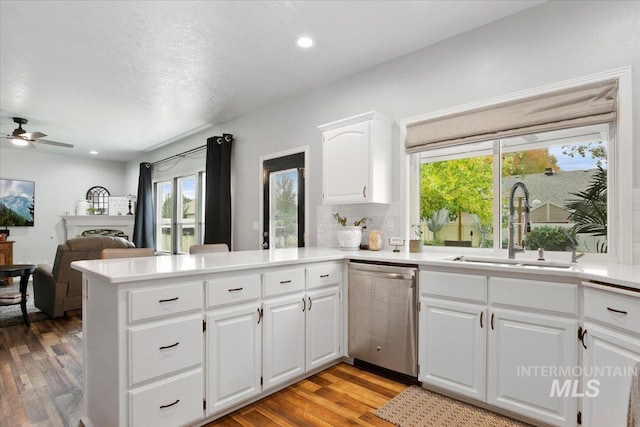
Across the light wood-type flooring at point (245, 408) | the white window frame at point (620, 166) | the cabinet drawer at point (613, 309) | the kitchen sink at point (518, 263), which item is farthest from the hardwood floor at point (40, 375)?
the white window frame at point (620, 166)

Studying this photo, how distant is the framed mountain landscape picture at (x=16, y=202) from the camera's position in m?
6.95

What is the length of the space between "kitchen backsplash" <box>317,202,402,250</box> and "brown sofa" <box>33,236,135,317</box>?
111 inches

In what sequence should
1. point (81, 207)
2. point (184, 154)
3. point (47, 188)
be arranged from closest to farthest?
point (184, 154)
point (47, 188)
point (81, 207)

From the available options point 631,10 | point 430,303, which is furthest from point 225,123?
point 631,10

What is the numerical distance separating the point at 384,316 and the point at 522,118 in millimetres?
1730

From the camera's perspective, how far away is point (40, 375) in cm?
268

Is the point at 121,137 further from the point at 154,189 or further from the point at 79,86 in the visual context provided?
the point at 79,86

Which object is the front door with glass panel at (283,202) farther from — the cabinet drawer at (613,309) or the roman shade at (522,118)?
the cabinet drawer at (613,309)

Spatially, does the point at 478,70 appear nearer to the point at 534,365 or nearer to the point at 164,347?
the point at 534,365

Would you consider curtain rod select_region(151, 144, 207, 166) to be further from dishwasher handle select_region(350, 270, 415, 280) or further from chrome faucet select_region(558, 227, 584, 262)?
chrome faucet select_region(558, 227, 584, 262)

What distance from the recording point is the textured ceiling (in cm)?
249

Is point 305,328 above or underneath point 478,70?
underneath

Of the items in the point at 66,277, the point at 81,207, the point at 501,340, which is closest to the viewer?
the point at 501,340

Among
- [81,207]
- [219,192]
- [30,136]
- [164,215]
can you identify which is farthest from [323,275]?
[81,207]
